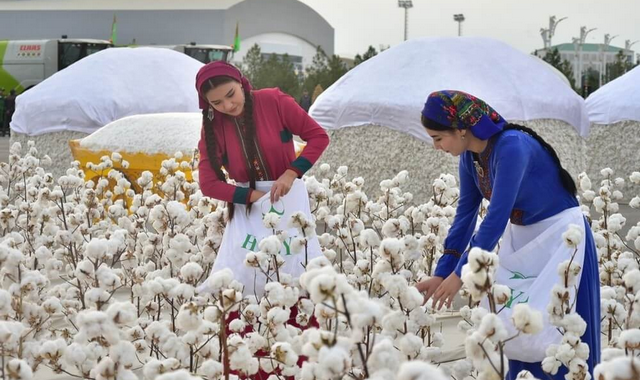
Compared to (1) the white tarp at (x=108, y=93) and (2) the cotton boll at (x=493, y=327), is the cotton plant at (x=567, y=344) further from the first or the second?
(1) the white tarp at (x=108, y=93)

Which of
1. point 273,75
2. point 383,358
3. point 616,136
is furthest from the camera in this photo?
point 273,75

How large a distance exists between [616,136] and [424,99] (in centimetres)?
288

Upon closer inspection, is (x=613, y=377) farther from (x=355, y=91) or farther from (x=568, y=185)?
(x=355, y=91)

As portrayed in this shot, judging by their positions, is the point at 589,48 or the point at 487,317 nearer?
the point at 487,317

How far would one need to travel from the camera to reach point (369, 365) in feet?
6.98

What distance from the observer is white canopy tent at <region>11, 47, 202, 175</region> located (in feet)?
37.9

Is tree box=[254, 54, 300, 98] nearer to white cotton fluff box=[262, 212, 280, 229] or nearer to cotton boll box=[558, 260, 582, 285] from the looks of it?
white cotton fluff box=[262, 212, 280, 229]

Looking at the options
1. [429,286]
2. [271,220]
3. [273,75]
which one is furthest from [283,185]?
[273,75]

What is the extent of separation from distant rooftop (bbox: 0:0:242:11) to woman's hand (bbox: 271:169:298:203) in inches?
2542

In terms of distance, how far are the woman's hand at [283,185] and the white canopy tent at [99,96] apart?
25.2 feet

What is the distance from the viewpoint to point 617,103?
1158 cm

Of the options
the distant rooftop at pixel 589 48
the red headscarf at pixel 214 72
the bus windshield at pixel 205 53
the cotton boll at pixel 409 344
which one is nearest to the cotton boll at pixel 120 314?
the cotton boll at pixel 409 344

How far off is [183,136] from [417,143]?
7.31ft

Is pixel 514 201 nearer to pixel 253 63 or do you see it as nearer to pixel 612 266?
pixel 612 266
